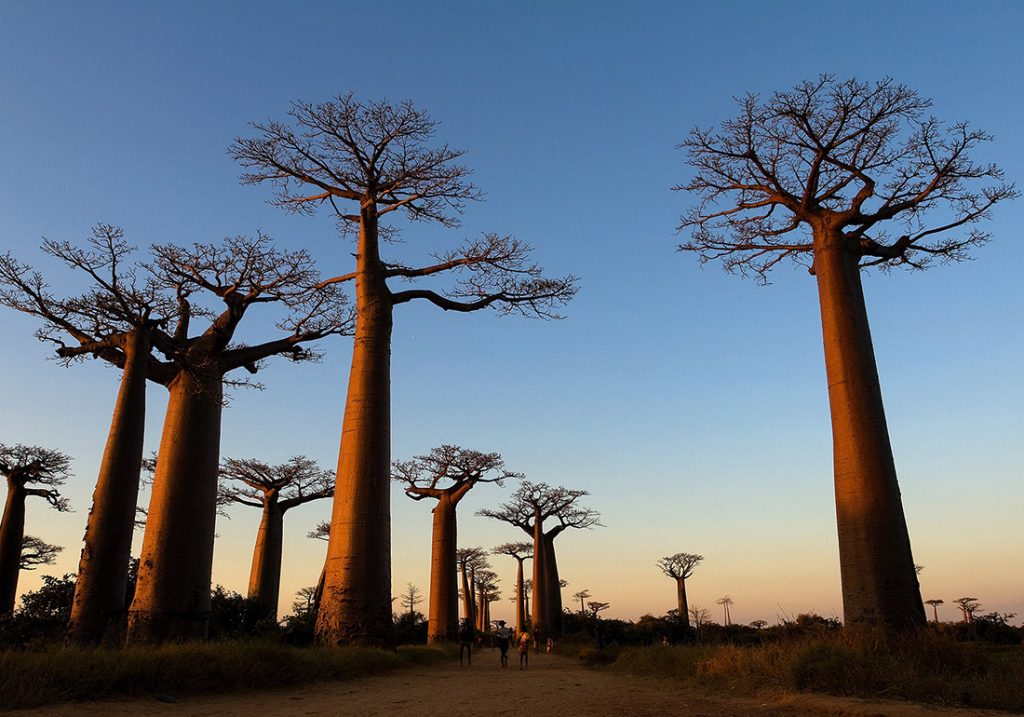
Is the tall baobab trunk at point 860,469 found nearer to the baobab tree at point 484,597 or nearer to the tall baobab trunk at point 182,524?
the tall baobab trunk at point 182,524

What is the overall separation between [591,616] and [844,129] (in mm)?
31052

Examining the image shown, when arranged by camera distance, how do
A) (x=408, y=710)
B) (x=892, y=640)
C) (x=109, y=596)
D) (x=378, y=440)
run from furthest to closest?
1. (x=378, y=440)
2. (x=109, y=596)
3. (x=892, y=640)
4. (x=408, y=710)

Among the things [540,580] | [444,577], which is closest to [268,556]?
[444,577]

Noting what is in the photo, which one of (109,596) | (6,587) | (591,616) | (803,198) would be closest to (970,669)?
(803,198)

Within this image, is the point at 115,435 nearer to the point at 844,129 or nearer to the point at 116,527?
the point at 116,527

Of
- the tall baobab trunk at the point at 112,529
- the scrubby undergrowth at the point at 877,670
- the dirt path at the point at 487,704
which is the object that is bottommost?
the dirt path at the point at 487,704

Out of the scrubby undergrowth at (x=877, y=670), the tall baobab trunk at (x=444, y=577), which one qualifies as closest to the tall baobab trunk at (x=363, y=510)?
the scrubby undergrowth at (x=877, y=670)

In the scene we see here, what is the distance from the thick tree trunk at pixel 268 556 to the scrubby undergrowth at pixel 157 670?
14813mm

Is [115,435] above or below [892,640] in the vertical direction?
above

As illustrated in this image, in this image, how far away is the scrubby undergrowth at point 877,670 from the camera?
511 centimetres

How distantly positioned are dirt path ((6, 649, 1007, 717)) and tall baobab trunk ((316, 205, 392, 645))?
84.1 inches

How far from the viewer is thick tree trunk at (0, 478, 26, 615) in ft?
62.4

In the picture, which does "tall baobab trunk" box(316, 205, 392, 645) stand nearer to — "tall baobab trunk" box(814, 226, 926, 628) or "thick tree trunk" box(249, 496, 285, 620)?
"tall baobab trunk" box(814, 226, 926, 628)

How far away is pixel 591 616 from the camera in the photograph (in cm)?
3622
